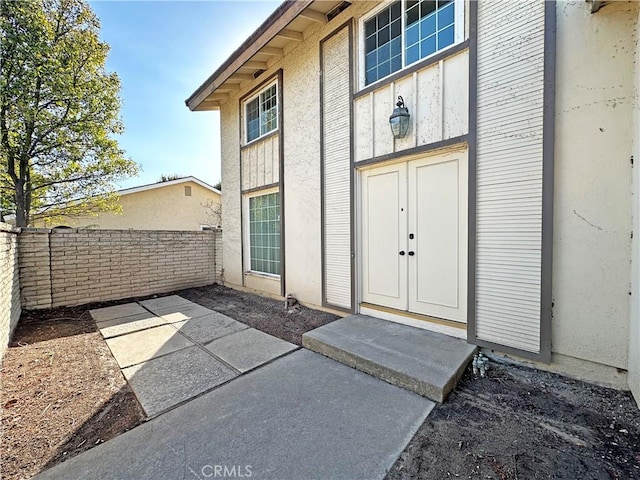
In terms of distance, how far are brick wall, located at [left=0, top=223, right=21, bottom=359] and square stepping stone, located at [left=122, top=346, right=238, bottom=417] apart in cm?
189

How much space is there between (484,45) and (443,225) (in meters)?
2.06

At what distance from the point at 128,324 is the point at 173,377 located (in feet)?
7.90

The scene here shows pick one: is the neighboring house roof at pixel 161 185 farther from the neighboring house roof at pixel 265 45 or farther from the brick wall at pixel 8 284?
the brick wall at pixel 8 284

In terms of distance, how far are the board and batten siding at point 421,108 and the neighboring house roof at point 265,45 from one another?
5.64 ft

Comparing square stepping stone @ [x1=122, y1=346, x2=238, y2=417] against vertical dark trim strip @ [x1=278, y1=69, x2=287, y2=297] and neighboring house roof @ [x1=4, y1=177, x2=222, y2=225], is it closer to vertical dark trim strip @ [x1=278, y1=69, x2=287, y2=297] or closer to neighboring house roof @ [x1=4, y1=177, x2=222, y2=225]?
vertical dark trim strip @ [x1=278, y1=69, x2=287, y2=297]

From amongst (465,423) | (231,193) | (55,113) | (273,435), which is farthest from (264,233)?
(55,113)

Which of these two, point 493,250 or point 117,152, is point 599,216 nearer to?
point 493,250

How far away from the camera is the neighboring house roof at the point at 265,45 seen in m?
4.40

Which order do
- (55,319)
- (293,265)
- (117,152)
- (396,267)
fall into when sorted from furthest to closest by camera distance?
(117,152) < (293,265) < (55,319) < (396,267)

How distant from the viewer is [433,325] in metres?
3.47

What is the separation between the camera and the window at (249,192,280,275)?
6066mm

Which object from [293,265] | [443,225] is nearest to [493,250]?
[443,225]

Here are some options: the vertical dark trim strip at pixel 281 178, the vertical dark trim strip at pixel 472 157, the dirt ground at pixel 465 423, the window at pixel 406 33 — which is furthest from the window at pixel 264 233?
the vertical dark trim strip at pixel 472 157

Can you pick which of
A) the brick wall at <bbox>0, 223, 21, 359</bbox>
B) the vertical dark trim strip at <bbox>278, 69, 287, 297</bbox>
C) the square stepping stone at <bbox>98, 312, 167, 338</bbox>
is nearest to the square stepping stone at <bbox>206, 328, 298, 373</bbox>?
the square stepping stone at <bbox>98, 312, 167, 338</bbox>
